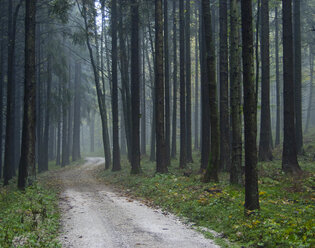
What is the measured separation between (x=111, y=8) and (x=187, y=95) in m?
9.31

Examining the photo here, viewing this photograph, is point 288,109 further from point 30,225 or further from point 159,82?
point 30,225

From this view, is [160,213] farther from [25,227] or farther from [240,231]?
[25,227]

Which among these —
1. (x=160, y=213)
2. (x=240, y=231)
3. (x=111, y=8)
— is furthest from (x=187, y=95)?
(x=240, y=231)

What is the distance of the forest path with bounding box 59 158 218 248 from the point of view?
6.97m

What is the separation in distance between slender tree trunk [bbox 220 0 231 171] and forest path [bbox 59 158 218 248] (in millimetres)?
5898

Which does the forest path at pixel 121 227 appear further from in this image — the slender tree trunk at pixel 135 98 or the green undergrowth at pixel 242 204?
the slender tree trunk at pixel 135 98

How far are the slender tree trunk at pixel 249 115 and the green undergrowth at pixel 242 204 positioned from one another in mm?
513

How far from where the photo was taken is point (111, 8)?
2459 cm

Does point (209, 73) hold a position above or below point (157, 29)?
below

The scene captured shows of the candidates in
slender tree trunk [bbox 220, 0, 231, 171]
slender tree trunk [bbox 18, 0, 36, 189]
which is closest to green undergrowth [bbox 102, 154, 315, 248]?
slender tree trunk [bbox 220, 0, 231, 171]

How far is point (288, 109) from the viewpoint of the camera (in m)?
14.3

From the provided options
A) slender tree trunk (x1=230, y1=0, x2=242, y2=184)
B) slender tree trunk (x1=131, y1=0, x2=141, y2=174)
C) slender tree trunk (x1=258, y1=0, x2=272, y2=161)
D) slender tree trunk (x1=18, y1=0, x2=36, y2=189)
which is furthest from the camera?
slender tree trunk (x1=131, y1=0, x2=141, y2=174)

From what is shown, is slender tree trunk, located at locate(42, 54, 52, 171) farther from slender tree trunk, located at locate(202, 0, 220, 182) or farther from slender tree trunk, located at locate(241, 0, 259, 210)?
slender tree trunk, located at locate(241, 0, 259, 210)

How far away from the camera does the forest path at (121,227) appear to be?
6.97 metres
